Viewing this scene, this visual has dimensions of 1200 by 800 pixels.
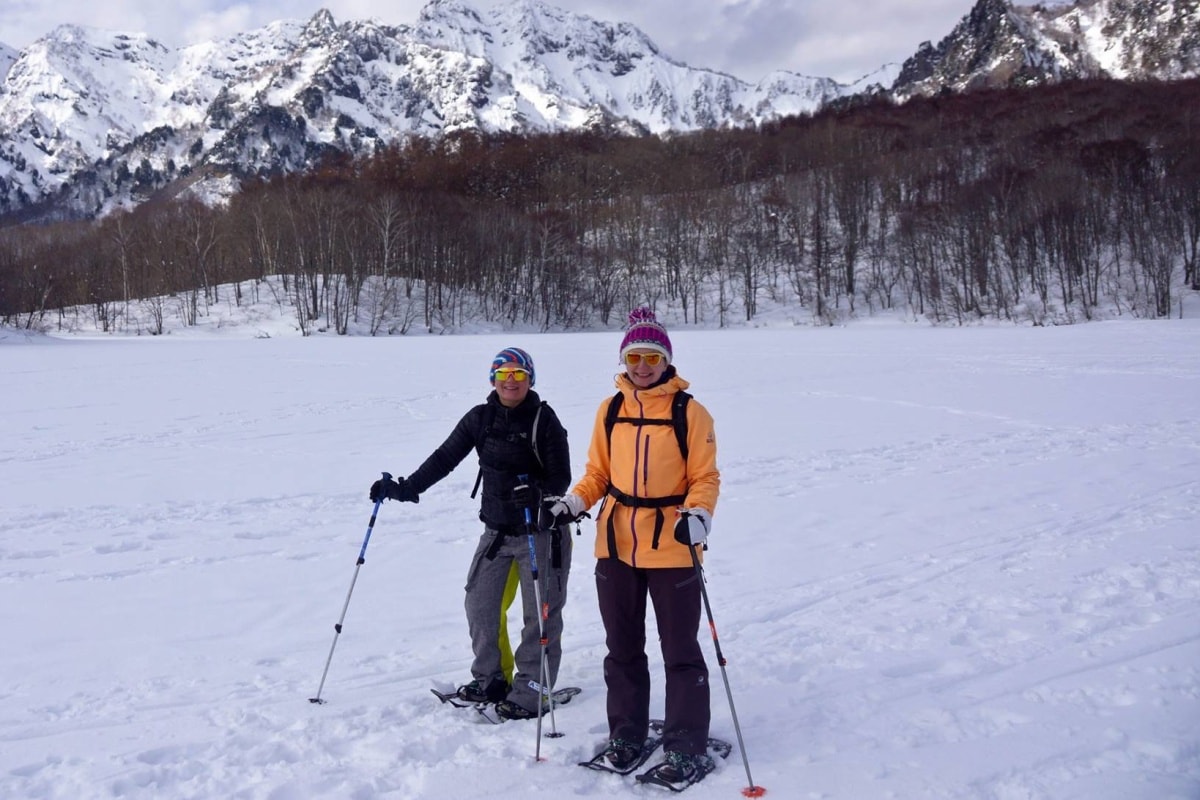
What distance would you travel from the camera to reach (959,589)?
238 inches

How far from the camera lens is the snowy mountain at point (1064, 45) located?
289 feet

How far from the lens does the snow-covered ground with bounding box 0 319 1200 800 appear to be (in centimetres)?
373

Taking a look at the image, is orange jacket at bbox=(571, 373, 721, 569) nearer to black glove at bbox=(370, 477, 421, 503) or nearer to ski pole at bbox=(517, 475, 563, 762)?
ski pole at bbox=(517, 475, 563, 762)

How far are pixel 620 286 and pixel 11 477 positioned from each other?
55152mm

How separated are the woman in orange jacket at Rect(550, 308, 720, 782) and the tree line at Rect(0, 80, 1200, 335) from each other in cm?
5114

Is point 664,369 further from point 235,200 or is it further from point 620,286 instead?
point 235,200

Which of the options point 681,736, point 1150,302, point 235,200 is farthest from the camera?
point 235,200

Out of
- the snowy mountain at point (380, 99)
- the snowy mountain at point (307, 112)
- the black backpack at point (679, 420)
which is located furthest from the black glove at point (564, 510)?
the snowy mountain at point (307, 112)

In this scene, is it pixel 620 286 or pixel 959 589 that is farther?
pixel 620 286

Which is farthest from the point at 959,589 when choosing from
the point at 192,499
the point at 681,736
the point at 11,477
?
the point at 11,477

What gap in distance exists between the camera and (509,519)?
4.29 meters

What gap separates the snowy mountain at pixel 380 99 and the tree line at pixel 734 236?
88.1 ft

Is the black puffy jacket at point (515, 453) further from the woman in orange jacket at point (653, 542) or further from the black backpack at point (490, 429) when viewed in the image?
the woman in orange jacket at point (653, 542)

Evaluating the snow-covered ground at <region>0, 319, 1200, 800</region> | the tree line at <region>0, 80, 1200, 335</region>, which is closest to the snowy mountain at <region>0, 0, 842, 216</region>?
the tree line at <region>0, 80, 1200, 335</region>
